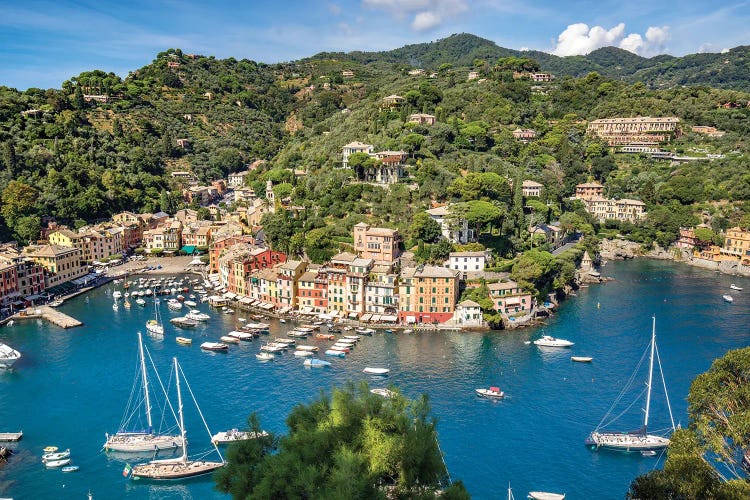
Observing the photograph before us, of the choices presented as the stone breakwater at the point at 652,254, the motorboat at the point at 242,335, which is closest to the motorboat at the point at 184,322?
the motorboat at the point at 242,335

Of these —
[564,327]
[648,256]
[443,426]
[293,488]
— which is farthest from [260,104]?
[293,488]

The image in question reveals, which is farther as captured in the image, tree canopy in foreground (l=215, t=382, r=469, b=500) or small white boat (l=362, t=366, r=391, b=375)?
small white boat (l=362, t=366, r=391, b=375)

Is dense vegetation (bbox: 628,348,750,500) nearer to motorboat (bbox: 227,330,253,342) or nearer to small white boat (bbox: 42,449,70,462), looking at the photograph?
small white boat (bbox: 42,449,70,462)

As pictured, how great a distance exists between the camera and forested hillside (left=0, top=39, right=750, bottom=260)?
59.6 m

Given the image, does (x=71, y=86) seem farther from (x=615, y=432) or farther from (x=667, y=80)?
(x=667, y=80)

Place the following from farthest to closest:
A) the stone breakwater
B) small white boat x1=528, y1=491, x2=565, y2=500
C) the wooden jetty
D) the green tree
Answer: the stone breakwater → the green tree → the wooden jetty → small white boat x1=528, y1=491, x2=565, y2=500

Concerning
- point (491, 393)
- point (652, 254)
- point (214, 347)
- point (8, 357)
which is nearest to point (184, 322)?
point (214, 347)

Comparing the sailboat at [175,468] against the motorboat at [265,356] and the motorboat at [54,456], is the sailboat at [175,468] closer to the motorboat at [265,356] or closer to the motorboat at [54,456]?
the motorboat at [54,456]

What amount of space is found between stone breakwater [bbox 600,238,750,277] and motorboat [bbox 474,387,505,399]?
41.9 meters

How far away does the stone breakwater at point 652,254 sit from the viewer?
63.6m

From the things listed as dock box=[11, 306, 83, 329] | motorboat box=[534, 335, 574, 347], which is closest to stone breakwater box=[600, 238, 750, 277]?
motorboat box=[534, 335, 574, 347]

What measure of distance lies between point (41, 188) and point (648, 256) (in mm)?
75946

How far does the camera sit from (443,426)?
29.1 meters

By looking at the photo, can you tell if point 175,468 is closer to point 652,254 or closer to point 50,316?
point 50,316
